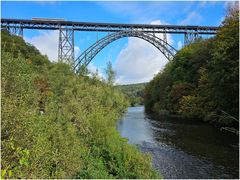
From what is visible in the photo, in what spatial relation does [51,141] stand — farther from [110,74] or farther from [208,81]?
[110,74]

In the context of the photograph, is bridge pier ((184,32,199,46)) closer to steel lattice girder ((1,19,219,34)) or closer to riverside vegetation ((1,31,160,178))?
steel lattice girder ((1,19,219,34))

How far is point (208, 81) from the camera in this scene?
29641 mm

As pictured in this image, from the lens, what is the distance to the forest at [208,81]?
912 inches

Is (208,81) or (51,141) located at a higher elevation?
(208,81)

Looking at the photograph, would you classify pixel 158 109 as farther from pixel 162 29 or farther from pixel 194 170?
pixel 194 170

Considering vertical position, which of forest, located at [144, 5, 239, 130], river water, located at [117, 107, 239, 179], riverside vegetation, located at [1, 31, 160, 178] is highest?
forest, located at [144, 5, 239, 130]

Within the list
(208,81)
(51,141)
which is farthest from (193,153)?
(208,81)

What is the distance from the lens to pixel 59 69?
85.4 feet

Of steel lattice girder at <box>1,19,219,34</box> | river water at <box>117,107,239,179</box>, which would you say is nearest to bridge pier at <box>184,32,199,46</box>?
steel lattice girder at <box>1,19,219,34</box>

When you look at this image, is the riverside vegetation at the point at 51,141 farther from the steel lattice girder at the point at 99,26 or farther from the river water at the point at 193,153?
the steel lattice girder at the point at 99,26

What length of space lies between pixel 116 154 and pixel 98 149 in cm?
87

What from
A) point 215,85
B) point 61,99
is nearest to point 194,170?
point 61,99

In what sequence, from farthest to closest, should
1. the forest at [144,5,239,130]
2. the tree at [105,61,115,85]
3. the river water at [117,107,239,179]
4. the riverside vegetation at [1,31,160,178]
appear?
the tree at [105,61,115,85], the forest at [144,5,239,130], the river water at [117,107,239,179], the riverside vegetation at [1,31,160,178]

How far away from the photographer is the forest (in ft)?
76.0
